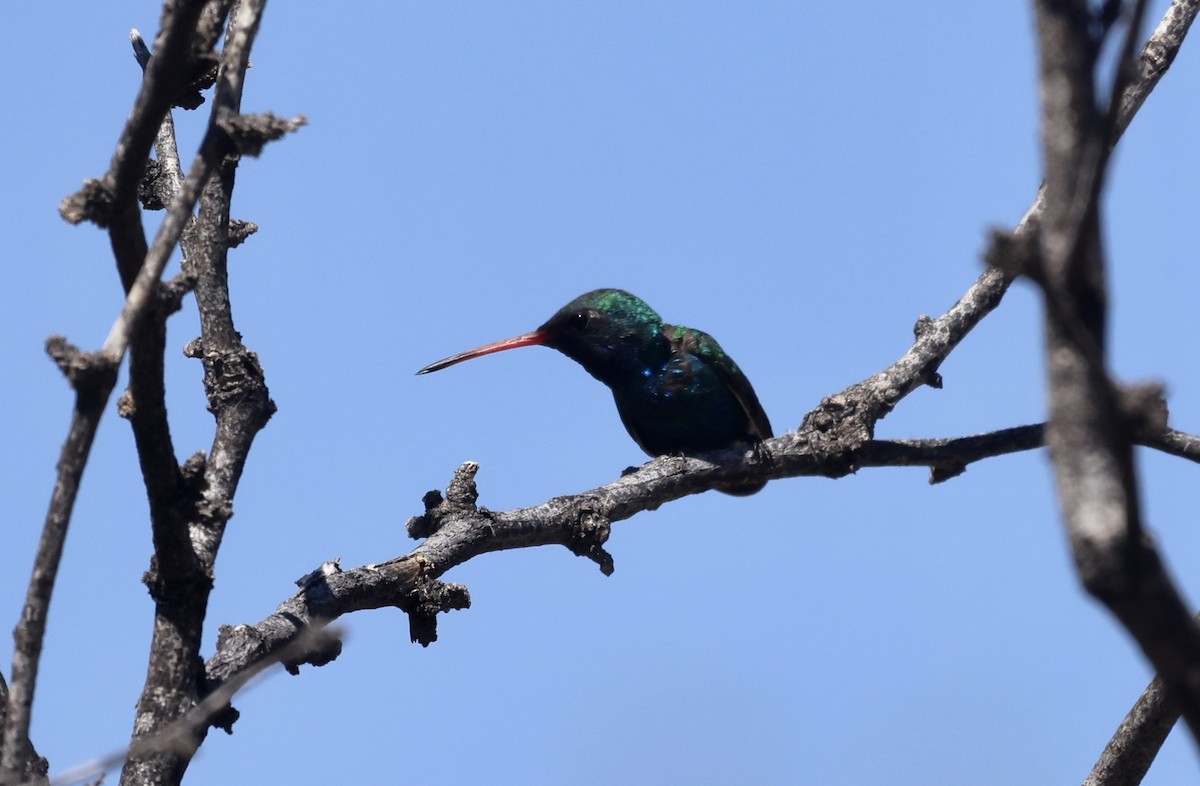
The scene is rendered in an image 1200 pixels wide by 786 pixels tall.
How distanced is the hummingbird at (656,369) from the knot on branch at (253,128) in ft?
15.1

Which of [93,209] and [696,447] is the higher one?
[696,447]

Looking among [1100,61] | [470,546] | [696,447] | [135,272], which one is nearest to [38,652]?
[135,272]

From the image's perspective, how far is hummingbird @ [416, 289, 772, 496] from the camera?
27.0 ft

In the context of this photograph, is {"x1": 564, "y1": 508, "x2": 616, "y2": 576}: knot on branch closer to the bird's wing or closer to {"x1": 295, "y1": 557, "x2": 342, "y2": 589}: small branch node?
{"x1": 295, "y1": 557, "x2": 342, "y2": 589}: small branch node

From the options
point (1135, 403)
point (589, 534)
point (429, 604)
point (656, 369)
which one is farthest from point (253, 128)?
point (656, 369)

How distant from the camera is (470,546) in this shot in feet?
16.6

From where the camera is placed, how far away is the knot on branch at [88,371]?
3014 mm

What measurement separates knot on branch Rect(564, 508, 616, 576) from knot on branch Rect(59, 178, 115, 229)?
2617mm

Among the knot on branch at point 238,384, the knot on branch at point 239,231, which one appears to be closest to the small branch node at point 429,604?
the knot on branch at point 238,384

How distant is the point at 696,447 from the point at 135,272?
5.26m

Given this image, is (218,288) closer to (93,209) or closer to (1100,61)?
(93,209)

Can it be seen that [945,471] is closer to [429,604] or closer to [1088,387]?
[429,604]

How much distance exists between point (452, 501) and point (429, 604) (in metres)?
0.50

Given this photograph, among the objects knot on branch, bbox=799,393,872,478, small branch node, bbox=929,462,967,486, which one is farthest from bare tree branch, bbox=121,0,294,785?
small branch node, bbox=929,462,967,486
